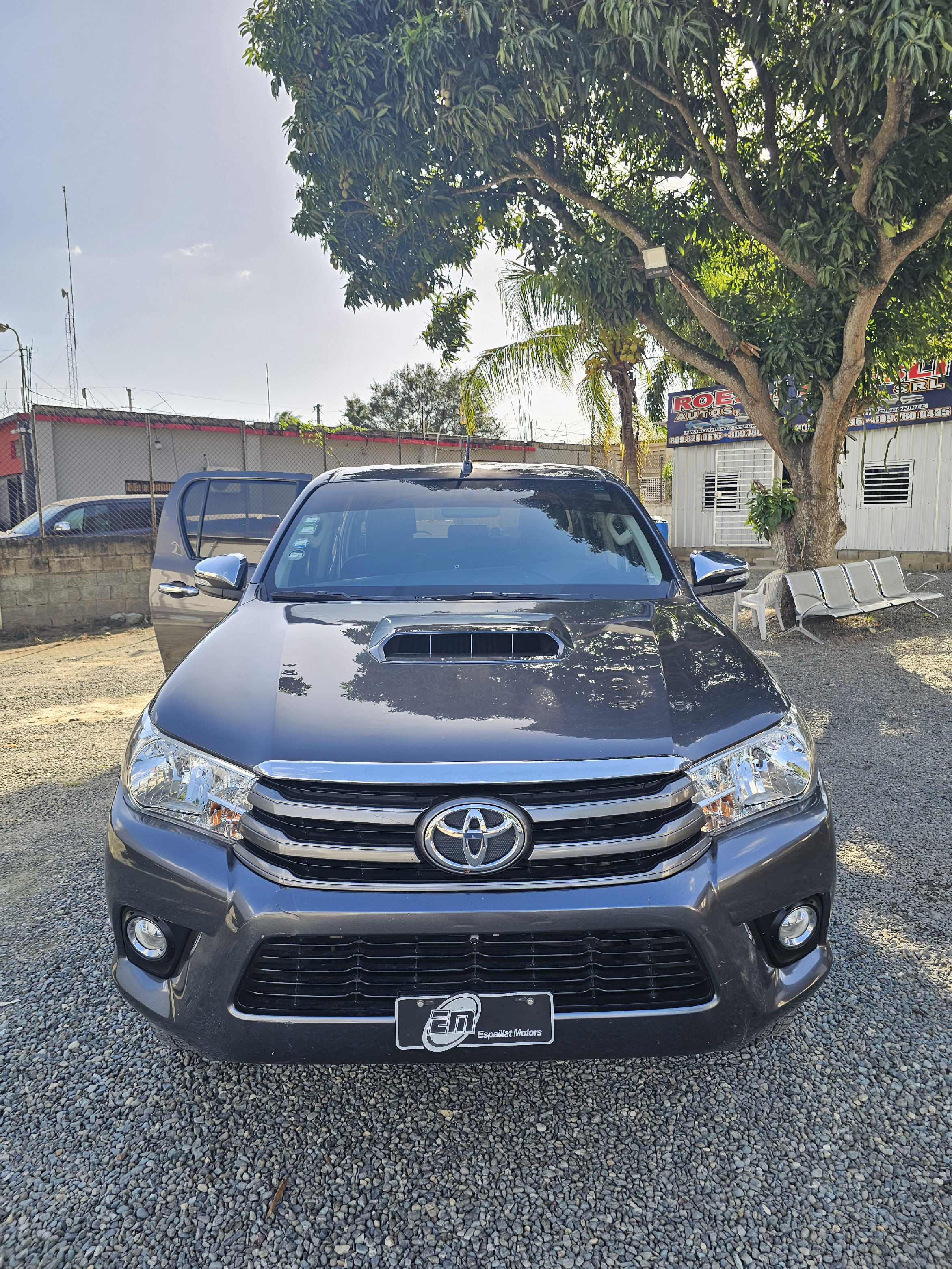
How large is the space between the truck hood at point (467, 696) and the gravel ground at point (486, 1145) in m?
0.91

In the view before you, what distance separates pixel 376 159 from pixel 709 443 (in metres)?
12.8

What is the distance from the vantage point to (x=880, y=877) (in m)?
3.29

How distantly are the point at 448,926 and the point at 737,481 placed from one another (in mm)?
18247

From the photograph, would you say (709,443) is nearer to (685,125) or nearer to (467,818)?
(685,125)

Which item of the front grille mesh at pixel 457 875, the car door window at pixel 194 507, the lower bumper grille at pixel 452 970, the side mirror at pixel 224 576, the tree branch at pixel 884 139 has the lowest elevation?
the lower bumper grille at pixel 452 970

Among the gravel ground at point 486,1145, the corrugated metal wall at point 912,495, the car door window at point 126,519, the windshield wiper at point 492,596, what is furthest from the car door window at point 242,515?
the corrugated metal wall at point 912,495

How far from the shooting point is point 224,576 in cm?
308

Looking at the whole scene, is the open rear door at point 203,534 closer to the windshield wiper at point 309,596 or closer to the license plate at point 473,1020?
the windshield wiper at point 309,596

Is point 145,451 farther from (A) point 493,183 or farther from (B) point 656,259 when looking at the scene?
(B) point 656,259

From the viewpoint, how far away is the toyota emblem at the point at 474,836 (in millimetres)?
1621

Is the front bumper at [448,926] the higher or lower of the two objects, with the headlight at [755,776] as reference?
lower

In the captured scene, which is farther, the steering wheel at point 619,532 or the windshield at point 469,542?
the steering wheel at point 619,532

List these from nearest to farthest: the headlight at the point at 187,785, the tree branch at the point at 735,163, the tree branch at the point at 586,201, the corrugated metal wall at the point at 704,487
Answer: the headlight at the point at 187,785, the tree branch at the point at 735,163, the tree branch at the point at 586,201, the corrugated metal wall at the point at 704,487

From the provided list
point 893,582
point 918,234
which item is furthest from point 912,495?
point 918,234
